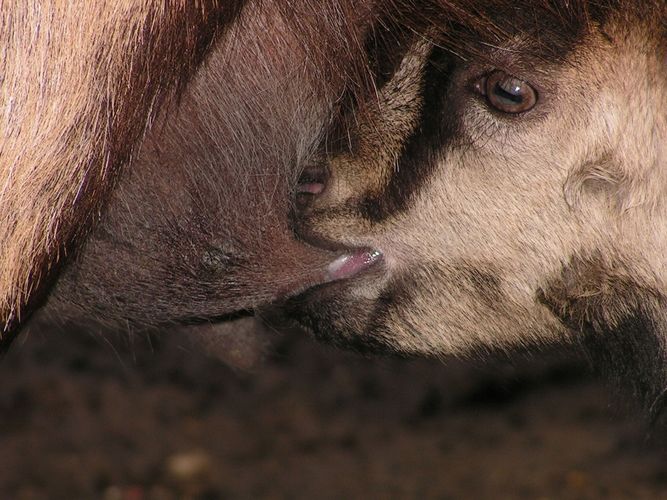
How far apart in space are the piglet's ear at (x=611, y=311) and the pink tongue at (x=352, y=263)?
172mm

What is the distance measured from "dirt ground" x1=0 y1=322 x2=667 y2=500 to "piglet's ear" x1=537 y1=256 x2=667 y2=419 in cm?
106

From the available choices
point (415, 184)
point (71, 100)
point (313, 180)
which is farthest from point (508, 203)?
point (71, 100)

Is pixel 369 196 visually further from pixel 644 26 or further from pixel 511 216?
pixel 644 26

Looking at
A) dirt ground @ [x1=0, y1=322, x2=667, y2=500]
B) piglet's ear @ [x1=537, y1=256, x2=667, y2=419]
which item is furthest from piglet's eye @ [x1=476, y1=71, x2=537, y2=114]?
dirt ground @ [x1=0, y1=322, x2=667, y2=500]

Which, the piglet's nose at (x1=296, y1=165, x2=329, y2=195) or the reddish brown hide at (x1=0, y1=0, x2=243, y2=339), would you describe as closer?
the reddish brown hide at (x1=0, y1=0, x2=243, y2=339)

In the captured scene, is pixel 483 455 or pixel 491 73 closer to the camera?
pixel 491 73

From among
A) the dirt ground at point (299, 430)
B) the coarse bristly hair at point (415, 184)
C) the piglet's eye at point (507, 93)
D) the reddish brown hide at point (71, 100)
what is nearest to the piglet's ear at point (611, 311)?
the coarse bristly hair at point (415, 184)

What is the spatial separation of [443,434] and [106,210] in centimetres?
146

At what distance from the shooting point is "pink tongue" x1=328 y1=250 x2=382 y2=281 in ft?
3.76

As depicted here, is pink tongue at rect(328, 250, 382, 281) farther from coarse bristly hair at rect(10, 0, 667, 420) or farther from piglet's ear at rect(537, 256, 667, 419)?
piglet's ear at rect(537, 256, 667, 419)

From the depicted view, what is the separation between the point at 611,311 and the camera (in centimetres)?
113

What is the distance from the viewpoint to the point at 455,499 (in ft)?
7.31

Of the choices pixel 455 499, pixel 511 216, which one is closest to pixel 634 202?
pixel 511 216

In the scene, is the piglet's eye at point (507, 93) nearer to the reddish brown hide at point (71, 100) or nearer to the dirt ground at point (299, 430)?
the reddish brown hide at point (71, 100)
